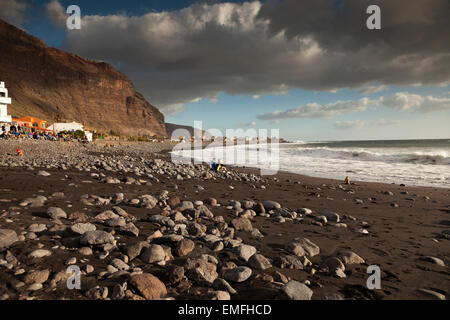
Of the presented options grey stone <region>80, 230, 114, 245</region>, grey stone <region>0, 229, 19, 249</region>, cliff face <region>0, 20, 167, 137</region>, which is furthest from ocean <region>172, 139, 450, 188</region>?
cliff face <region>0, 20, 167, 137</region>

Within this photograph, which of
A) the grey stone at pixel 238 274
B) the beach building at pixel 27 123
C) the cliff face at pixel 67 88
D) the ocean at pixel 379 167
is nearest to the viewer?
the grey stone at pixel 238 274

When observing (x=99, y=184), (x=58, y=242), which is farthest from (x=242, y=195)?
(x=58, y=242)

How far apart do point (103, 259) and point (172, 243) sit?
2.85 feet

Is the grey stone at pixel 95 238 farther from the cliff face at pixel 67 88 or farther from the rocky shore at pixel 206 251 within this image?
the cliff face at pixel 67 88

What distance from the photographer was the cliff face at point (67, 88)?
82.8 metres

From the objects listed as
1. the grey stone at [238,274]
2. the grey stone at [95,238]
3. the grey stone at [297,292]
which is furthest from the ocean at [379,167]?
the grey stone at [95,238]

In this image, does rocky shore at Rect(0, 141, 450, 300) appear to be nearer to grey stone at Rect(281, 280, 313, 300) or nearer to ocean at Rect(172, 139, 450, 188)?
grey stone at Rect(281, 280, 313, 300)

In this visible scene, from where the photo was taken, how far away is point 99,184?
7.21 m

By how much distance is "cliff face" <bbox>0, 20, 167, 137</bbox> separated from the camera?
8279cm

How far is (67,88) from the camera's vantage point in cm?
10231

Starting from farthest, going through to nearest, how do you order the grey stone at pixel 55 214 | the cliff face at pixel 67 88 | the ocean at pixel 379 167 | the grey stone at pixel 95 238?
the cliff face at pixel 67 88 → the ocean at pixel 379 167 → the grey stone at pixel 55 214 → the grey stone at pixel 95 238

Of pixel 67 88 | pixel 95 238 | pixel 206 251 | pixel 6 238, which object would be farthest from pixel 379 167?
pixel 67 88
